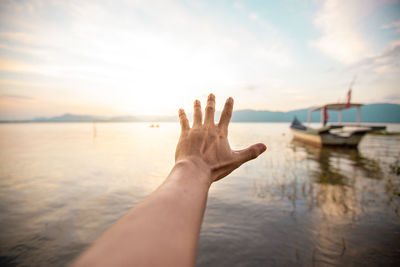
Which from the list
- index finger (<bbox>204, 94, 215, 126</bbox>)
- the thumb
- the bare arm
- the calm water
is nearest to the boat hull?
the calm water

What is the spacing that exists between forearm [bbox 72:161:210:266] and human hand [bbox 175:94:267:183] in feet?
1.47

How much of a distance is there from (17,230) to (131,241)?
5946 mm

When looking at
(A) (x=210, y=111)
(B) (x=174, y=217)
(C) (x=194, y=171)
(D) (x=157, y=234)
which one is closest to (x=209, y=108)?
(A) (x=210, y=111)

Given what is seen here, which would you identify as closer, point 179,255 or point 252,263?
point 179,255

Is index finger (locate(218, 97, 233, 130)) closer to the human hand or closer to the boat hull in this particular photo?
the human hand

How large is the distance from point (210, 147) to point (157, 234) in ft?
3.74

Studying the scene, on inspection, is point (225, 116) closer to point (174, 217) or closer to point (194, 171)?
point (194, 171)

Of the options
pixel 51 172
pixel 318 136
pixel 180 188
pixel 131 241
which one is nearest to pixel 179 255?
pixel 131 241

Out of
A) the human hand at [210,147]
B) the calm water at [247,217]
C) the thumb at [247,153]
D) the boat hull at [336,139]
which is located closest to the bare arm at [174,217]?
the human hand at [210,147]

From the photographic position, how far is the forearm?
85 centimetres

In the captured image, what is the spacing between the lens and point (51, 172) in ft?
35.7

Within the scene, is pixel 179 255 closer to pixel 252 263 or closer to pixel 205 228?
pixel 252 263

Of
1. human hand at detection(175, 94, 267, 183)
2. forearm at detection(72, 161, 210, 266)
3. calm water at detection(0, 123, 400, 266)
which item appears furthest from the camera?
calm water at detection(0, 123, 400, 266)

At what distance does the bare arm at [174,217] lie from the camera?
87 cm
